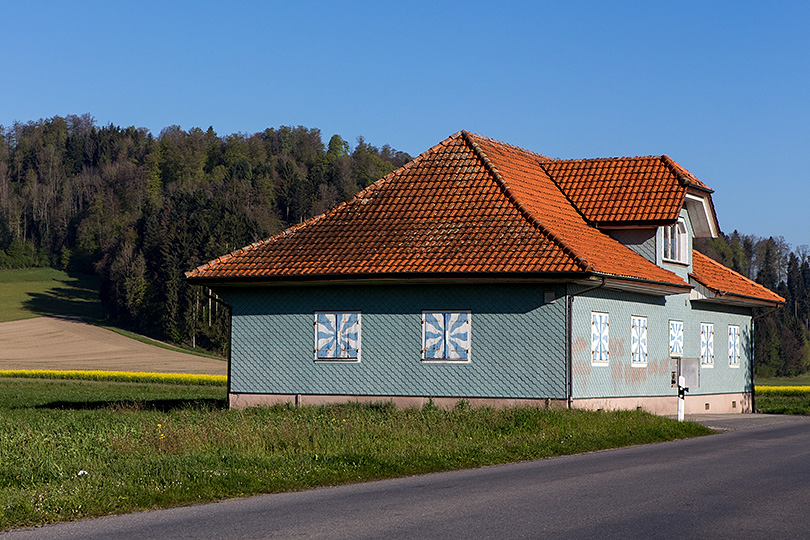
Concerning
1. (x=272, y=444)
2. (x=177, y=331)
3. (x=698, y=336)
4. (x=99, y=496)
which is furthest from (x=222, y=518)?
(x=177, y=331)

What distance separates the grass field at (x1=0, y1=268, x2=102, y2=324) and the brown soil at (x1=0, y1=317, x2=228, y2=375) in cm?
926

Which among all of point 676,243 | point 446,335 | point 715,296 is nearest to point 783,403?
point 715,296

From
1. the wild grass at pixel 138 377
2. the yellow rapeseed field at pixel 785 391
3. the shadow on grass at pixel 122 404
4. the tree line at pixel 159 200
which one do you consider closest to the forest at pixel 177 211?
the tree line at pixel 159 200

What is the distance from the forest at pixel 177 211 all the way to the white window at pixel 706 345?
2586 inches

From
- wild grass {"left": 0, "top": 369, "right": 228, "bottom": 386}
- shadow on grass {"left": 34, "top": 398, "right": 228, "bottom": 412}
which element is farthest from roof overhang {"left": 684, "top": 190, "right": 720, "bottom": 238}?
wild grass {"left": 0, "top": 369, "right": 228, "bottom": 386}

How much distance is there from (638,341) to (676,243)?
14.7 feet

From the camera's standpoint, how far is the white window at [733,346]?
35.2 meters

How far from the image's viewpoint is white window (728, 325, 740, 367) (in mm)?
35191

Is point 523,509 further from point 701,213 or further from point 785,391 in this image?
point 785,391

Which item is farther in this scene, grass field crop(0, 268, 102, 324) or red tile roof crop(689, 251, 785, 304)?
grass field crop(0, 268, 102, 324)

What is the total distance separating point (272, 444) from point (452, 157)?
595 inches

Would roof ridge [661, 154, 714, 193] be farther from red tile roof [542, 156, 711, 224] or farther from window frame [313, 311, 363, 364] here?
window frame [313, 311, 363, 364]

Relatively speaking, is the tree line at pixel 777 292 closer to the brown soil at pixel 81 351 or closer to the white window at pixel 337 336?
the brown soil at pixel 81 351

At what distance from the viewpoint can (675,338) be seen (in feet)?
101
